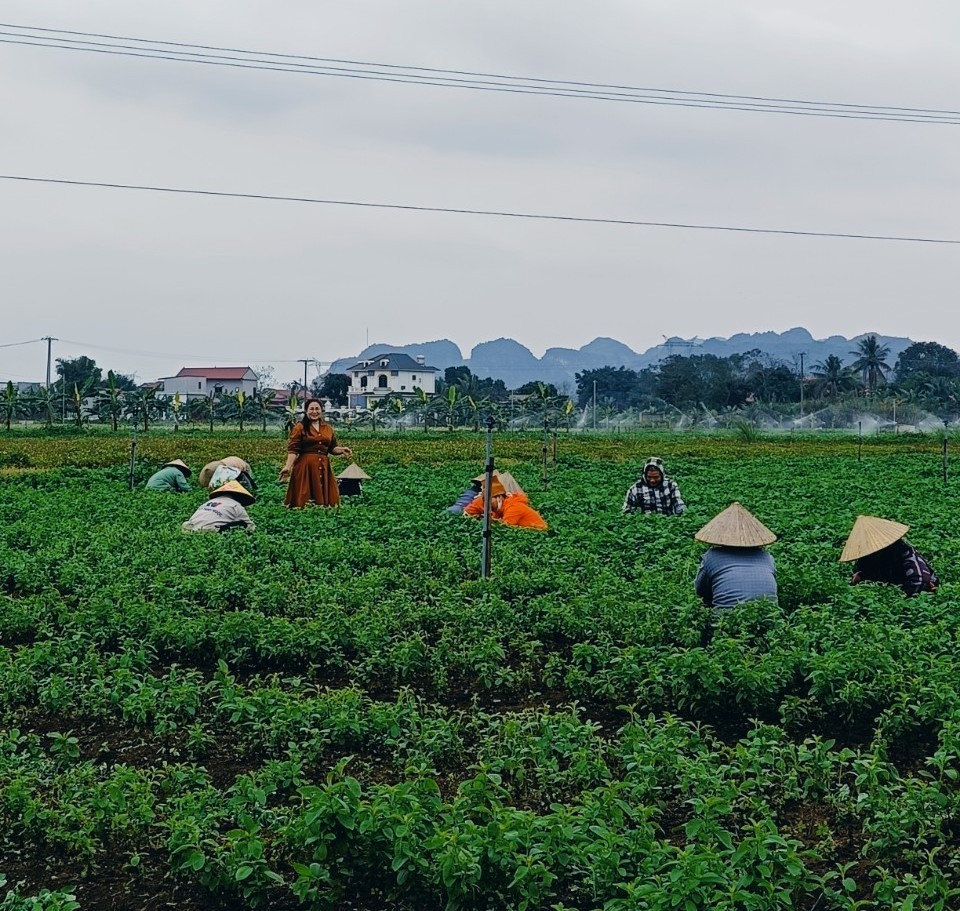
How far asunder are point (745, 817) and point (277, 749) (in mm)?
2564

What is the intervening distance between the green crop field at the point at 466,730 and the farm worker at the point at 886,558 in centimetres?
32

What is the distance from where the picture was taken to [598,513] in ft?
52.3

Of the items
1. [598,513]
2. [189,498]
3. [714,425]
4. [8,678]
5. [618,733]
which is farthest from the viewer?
[714,425]

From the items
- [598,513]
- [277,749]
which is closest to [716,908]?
[277,749]

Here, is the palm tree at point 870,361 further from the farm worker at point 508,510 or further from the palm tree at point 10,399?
the farm worker at point 508,510

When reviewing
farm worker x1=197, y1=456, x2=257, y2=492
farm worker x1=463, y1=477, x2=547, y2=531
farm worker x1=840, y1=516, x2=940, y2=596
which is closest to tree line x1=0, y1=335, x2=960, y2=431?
farm worker x1=197, y1=456, x2=257, y2=492

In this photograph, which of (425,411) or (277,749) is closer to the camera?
(277,749)

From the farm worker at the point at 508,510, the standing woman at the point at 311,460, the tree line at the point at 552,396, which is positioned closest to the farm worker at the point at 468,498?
the farm worker at the point at 508,510

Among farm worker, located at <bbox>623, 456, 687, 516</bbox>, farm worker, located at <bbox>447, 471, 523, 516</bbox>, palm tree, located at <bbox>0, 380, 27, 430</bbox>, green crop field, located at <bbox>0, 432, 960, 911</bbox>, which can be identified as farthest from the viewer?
palm tree, located at <bbox>0, 380, 27, 430</bbox>

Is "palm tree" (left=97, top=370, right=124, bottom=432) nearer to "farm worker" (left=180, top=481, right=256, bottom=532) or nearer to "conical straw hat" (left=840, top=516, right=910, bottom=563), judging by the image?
"farm worker" (left=180, top=481, right=256, bottom=532)

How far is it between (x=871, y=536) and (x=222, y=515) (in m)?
7.59

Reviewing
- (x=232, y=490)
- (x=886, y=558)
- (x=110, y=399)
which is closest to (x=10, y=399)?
(x=110, y=399)

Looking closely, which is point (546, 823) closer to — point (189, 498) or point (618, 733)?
point (618, 733)

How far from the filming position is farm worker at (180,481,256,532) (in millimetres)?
13820
